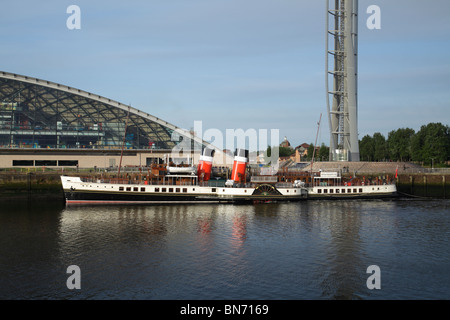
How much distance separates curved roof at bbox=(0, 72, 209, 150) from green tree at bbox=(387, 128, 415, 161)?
5677 cm

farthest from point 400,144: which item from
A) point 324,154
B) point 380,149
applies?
point 324,154

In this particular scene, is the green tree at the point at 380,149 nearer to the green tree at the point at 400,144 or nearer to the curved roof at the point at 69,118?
the green tree at the point at 400,144

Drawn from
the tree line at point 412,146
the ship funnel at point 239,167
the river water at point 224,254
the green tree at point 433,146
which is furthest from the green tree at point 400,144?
the river water at point 224,254

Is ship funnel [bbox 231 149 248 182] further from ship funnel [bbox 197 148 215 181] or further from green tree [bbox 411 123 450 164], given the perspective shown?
green tree [bbox 411 123 450 164]

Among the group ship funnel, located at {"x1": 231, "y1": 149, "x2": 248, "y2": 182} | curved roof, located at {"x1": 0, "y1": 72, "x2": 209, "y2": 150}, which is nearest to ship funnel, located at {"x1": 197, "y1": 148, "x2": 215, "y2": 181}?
ship funnel, located at {"x1": 231, "y1": 149, "x2": 248, "y2": 182}

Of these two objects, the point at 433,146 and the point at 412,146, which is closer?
Result: the point at 433,146

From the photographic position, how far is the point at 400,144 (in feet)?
391

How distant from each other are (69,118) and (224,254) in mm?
72527

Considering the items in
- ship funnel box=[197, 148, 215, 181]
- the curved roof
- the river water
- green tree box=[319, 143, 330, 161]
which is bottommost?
the river water

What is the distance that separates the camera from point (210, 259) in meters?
30.0

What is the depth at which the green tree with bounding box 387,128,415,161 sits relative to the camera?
118 meters

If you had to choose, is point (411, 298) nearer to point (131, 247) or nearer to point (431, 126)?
point (131, 247)

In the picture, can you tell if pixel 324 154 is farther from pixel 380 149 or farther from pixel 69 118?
pixel 69 118
